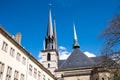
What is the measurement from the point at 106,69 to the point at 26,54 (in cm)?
1623

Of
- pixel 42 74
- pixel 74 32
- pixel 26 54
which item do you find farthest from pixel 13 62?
pixel 74 32

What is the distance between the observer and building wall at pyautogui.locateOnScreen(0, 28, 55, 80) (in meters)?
21.6

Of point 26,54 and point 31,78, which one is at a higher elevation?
point 26,54

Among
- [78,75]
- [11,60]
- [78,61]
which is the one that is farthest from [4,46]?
[78,61]

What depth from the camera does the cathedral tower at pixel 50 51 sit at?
193 feet

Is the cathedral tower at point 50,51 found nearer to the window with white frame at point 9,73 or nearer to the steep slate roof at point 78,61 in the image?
the steep slate roof at point 78,61

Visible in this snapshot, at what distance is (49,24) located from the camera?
2591 inches

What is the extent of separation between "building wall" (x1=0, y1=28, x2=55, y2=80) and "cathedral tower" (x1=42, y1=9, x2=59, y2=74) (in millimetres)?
26515

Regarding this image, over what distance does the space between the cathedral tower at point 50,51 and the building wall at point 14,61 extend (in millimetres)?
26515

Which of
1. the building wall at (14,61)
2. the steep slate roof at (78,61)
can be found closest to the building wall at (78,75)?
the steep slate roof at (78,61)

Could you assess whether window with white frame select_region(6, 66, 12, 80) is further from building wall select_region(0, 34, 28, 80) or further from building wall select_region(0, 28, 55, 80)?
building wall select_region(0, 34, 28, 80)

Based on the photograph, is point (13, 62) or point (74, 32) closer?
point (13, 62)

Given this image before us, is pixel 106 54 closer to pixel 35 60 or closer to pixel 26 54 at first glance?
pixel 26 54

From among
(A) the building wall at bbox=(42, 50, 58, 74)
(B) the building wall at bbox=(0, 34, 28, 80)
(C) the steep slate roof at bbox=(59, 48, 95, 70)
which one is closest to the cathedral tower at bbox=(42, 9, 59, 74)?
(A) the building wall at bbox=(42, 50, 58, 74)
